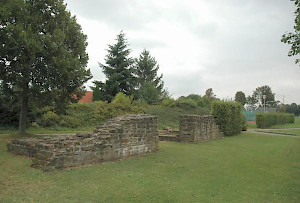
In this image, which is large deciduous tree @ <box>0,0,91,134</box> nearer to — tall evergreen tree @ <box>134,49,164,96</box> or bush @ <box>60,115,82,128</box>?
bush @ <box>60,115,82,128</box>

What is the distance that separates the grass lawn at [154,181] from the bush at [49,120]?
326 inches

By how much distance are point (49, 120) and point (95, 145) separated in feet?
36.1

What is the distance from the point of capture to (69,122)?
63.0 ft

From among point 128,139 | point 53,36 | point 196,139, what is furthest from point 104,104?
point 128,139

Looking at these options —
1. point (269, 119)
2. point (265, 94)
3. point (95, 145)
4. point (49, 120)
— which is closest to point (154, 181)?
point (95, 145)

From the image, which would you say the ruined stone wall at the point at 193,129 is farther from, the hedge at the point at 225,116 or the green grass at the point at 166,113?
the green grass at the point at 166,113

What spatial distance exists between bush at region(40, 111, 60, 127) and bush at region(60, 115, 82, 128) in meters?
0.42

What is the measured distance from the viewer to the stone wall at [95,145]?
7766 millimetres

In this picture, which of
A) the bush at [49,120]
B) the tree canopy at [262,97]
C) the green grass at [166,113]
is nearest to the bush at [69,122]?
the bush at [49,120]

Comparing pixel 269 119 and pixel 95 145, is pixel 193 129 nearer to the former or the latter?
pixel 95 145

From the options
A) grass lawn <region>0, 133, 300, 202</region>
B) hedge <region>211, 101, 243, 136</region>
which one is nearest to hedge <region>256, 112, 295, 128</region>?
hedge <region>211, 101, 243, 136</region>

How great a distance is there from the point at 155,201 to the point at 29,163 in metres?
4.86

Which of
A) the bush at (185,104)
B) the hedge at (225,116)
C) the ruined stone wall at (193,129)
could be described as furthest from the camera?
the bush at (185,104)

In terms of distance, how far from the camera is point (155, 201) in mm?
5512
